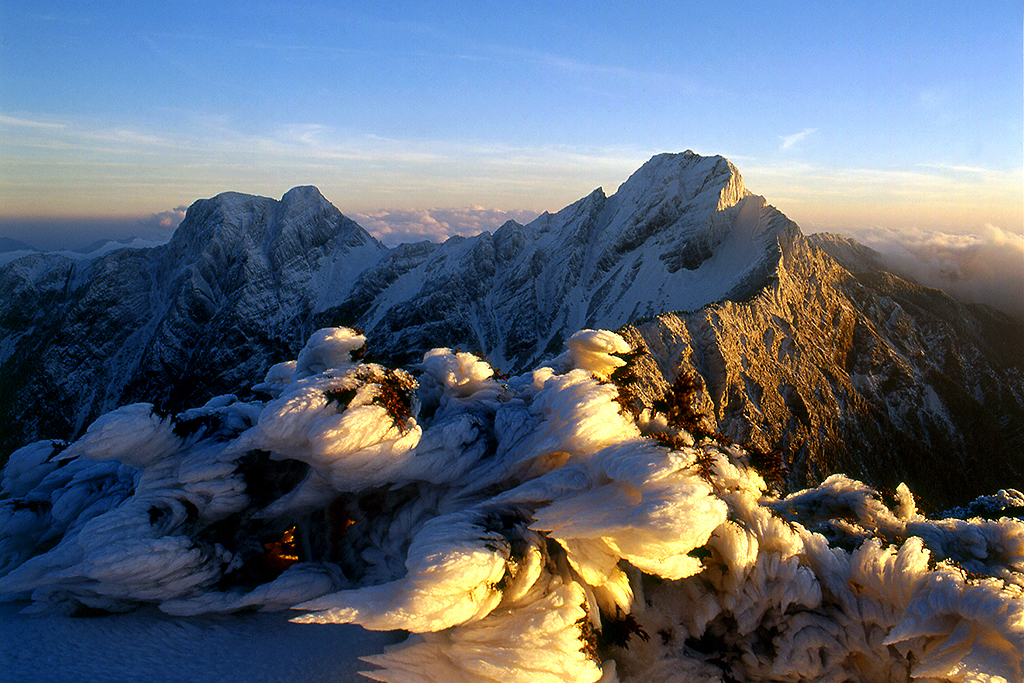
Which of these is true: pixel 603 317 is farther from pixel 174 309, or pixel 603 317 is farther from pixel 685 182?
pixel 174 309

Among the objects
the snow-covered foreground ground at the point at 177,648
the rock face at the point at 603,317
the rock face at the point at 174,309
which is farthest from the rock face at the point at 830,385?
the rock face at the point at 174,309

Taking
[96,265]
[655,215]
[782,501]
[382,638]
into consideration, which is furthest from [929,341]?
[96,265]

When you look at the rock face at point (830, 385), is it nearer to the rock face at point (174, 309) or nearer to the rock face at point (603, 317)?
the rock face at point (603, 317)

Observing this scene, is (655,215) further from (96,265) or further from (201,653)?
(96,265)

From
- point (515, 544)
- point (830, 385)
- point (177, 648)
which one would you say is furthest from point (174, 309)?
point (515, 544)

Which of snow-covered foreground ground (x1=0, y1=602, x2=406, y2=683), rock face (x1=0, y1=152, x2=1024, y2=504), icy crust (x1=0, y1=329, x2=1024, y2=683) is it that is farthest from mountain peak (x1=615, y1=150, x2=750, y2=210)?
snow-covered foreground ground (x1=0, y1=602, x2=406, y2=683)

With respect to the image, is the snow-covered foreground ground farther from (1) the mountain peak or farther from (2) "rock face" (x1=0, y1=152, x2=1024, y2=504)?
(1) the mountain peak
